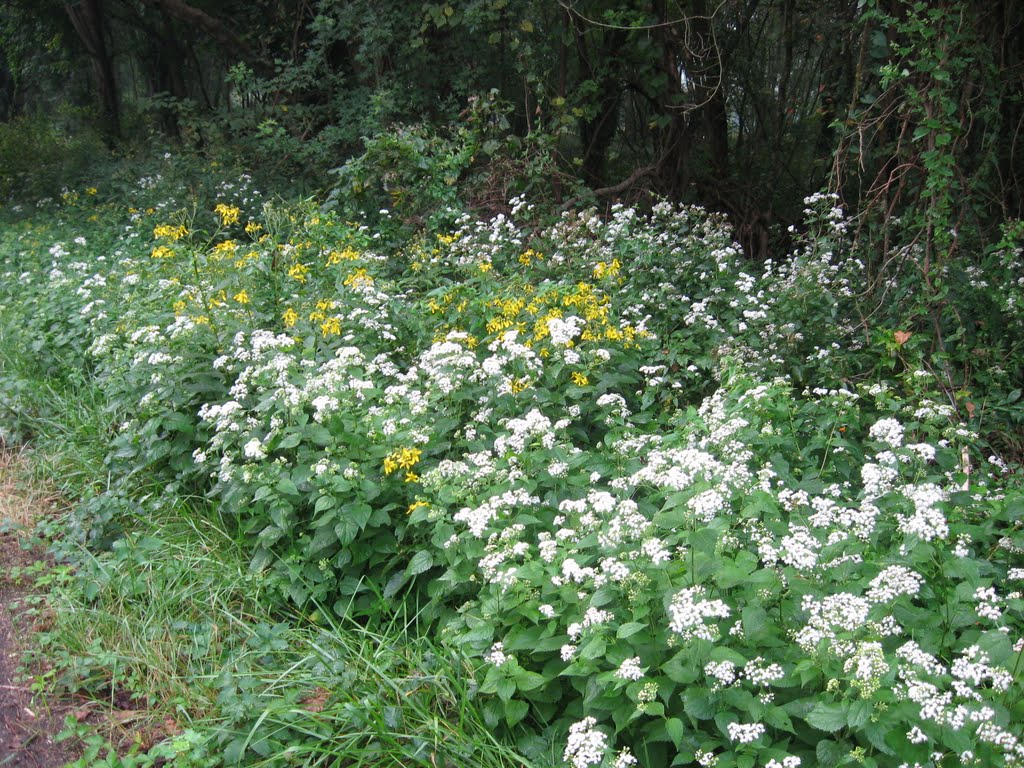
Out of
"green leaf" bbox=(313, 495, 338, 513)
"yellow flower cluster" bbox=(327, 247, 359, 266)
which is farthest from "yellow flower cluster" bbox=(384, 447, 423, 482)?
"yellow flower cluster" bbox=(327, 247, 359, 266)

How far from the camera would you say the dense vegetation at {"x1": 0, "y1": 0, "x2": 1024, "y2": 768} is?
2227 millimetres

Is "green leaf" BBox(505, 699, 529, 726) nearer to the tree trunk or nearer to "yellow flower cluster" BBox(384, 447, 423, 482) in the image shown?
"yellow flower cluster" BBox(384, 447, 423, 482)

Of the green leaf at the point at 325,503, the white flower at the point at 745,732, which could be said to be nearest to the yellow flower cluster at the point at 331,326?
the green leaf at the point at 325,503

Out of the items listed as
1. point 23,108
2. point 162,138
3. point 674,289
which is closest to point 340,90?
point 162,138

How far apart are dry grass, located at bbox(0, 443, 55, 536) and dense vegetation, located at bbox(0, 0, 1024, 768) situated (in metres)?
0.18

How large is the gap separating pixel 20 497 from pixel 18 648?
1.35 meters

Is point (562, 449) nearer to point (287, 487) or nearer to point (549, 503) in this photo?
point (549, 503)

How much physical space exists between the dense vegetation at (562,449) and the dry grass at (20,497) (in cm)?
18

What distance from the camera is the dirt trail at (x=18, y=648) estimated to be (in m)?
2.91

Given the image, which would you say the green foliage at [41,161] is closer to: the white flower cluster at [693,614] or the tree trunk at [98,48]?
the tree trunk at [98,48]

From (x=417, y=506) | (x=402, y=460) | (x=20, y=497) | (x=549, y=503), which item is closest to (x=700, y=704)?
(x=549, y=503)

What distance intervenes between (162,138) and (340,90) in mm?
3771

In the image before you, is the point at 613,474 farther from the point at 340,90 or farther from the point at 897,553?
the point at 340,90

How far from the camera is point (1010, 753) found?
1.76 metres
